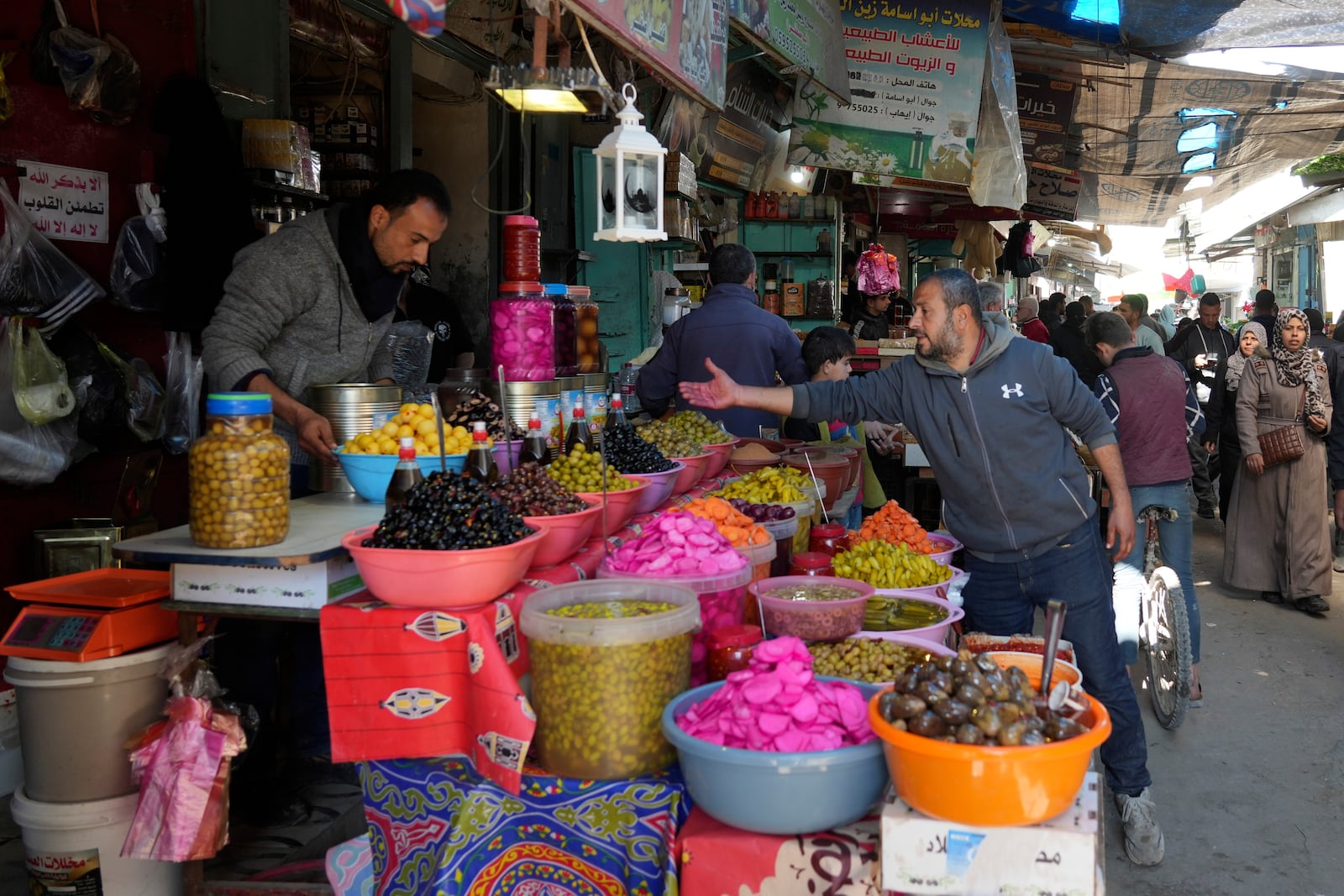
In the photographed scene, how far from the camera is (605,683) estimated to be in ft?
6.55

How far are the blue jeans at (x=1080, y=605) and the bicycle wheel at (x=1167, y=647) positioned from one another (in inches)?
61.2

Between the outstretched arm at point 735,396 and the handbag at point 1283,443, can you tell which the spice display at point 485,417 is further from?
the handbag at point 1283,443

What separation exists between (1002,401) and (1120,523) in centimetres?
80

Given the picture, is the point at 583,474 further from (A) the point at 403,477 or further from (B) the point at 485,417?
(A) the point at 403,477

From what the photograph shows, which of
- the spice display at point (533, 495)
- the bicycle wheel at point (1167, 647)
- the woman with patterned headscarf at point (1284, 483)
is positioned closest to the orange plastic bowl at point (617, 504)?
the spice display at point (533, 495)

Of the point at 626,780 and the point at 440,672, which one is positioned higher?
the point at 440,672

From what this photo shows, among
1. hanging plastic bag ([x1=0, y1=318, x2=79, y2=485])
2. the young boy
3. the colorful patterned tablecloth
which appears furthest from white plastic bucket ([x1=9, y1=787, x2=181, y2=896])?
the young boy

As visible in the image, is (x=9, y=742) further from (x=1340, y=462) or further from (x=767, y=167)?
(x=1340, y=462)

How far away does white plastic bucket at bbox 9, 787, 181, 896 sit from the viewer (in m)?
2.64

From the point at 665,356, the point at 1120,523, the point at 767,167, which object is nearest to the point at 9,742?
the point at 665,356

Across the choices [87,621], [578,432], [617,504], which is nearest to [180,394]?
[87,621]

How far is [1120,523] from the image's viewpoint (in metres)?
3.80

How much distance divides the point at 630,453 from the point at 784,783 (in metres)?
1.70

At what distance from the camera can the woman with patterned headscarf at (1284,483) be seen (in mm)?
7238
